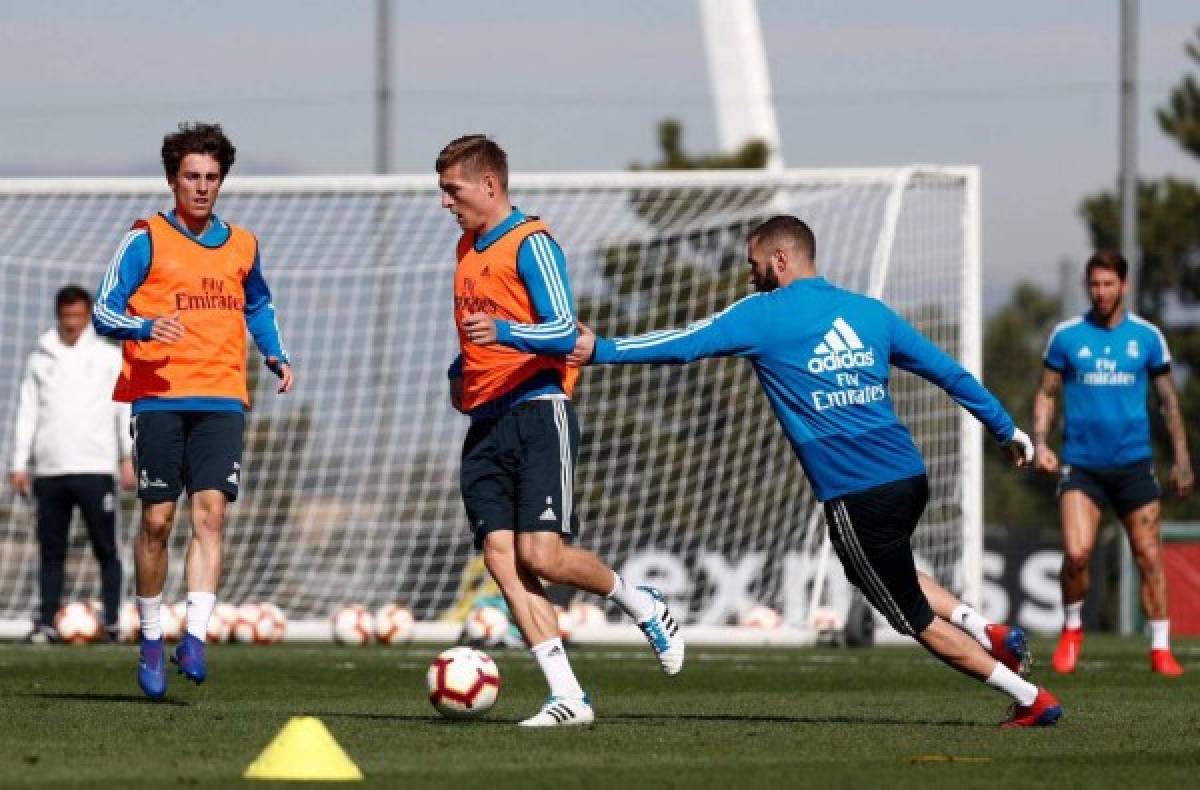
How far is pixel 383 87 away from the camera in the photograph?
31.4 m

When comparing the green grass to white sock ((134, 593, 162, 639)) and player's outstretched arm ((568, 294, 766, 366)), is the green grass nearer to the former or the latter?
white sock ((134, 593, 162, 639))

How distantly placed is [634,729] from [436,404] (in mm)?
11687

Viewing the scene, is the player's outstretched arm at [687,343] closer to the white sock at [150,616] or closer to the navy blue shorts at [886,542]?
the navy blue shorts at [886,542]

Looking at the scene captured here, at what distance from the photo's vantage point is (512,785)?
6336mm

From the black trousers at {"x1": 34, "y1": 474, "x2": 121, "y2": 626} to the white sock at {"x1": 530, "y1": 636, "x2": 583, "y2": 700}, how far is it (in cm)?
747

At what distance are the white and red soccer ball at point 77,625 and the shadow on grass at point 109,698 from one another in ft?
18.4

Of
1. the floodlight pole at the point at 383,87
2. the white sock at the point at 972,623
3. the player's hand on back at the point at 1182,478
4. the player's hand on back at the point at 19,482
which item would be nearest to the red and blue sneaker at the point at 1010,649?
the white sock at the point at 972,623

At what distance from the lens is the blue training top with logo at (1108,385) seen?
13.2 m

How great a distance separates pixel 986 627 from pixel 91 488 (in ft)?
25.1

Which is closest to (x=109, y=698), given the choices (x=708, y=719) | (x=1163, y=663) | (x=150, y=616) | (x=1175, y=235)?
(x=150, y=616)

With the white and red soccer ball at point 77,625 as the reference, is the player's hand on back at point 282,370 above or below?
above

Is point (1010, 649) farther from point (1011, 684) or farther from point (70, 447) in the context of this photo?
point (70, 447)

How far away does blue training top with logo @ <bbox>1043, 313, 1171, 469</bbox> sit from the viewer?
1319 cm

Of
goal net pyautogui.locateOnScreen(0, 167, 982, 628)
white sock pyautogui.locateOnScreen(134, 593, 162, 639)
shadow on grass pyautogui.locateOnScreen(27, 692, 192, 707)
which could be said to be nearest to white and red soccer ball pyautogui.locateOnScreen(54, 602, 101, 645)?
goal net pyautogui.locateOnScreen(0, 167, 982, 628)
